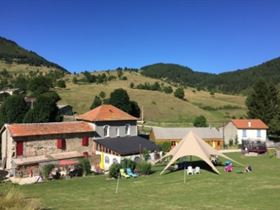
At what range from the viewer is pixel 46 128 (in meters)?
38.1

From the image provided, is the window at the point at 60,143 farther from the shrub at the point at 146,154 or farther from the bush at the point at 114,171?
the bush at the point at 114,171

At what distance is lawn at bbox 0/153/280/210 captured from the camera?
1648cm

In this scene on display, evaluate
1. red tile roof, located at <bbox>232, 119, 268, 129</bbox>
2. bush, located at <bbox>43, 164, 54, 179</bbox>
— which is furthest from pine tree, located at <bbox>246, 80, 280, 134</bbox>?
bush, located at <bbox>43, 164, 54, 179</bbox>

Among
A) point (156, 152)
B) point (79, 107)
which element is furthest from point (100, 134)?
point (79, 107)

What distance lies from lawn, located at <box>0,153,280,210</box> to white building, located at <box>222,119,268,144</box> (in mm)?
25632

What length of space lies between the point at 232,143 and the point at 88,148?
22384mm

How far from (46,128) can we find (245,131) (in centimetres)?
2898

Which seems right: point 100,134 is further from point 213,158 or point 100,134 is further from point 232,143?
point 232,143

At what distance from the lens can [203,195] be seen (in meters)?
18.7

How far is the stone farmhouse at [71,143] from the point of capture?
34938 mm

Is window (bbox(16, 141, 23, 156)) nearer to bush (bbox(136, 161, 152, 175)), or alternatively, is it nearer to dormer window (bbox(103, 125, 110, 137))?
dormer window (bbox(103, 125, 110, 137))

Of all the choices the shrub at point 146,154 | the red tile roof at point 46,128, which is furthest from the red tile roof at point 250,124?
the red tile roof at point 46,128

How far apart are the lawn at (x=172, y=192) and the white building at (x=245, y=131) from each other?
25632mm

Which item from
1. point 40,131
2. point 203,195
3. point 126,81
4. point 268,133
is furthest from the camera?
point 126,81
